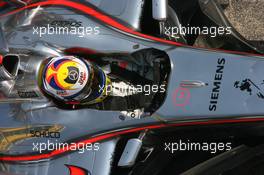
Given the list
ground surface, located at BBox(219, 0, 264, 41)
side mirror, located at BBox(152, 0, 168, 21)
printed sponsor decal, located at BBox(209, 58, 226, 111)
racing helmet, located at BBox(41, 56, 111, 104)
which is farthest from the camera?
ground surface, located at BBox(219, 0, 264, 41)

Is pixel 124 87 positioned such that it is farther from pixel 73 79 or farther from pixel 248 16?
pixel 248 16

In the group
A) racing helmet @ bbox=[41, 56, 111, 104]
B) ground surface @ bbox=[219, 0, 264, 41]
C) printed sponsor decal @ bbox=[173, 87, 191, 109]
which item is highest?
ground surface @ bbox=[219, 0, 264, 41]

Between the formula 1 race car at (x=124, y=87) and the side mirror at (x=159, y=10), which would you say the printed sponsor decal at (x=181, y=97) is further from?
the side mirror at (x=159, y=10)

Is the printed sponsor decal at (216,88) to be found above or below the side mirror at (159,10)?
below

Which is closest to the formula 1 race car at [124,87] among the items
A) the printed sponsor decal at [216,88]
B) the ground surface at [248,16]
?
the printed sponsor decal at [216,88]

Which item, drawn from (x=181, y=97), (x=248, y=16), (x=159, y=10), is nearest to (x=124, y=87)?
(x=181, y=97)

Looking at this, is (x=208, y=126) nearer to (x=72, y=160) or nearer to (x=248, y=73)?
(x=248, y=73)

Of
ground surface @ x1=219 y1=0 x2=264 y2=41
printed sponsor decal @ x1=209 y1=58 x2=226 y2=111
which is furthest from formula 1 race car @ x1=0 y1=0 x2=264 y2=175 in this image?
ground surface @ x1=219 y1=0 x2=264 y2=41

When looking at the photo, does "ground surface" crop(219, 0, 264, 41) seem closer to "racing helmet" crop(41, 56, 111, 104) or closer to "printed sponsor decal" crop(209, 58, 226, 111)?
"printed sponsor decal" crop(209, 58, 226, 111)

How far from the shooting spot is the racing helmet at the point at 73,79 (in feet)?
6.97

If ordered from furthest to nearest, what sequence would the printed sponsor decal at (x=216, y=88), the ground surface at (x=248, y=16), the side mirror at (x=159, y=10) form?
the ground surface at (x=248, y=16) → the side mirror at (x=159, y=10) → the printed sponsor decal at (x=216, y=88)

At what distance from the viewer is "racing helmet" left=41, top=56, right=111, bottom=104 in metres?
2.12

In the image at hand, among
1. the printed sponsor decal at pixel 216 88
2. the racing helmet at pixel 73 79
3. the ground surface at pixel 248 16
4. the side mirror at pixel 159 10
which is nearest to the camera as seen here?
the racing helmet at pixel 73 79

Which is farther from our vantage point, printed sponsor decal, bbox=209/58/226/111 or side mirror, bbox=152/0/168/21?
side mirror, bbox=152/0/168/21
